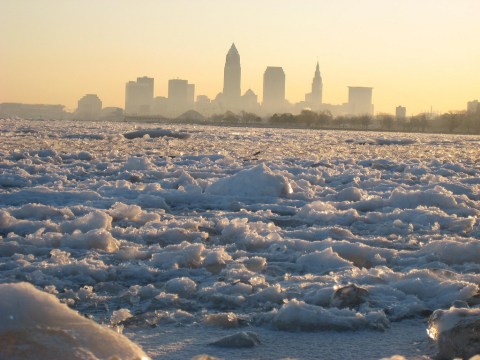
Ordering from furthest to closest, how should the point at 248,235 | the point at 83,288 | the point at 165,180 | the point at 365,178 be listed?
the point at 365,178
the point at 165,180
the point at 248,235
the point at 83,288

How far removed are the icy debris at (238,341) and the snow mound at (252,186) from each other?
600cm

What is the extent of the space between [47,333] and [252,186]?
7306 millimetres

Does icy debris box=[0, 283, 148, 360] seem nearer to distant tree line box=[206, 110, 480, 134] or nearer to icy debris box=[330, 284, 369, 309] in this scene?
icy debris box=[330, 284, 369, 309]

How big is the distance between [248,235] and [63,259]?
1.85 meters

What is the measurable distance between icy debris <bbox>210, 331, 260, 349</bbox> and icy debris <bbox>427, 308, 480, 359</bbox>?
920 millimetres

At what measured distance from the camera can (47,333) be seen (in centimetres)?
251

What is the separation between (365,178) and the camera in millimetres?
12242

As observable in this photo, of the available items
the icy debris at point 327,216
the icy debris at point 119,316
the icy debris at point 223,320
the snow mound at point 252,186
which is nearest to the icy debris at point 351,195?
the snow mound at point 252,186

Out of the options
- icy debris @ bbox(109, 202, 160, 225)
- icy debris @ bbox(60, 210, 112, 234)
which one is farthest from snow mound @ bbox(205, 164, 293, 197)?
icy debris @ bbox(60, 210, 112, 234)

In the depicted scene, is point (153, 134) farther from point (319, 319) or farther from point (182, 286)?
point (319, 319)

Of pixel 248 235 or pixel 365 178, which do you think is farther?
pixel 365 178

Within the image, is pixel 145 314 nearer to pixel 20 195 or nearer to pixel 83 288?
pixel 83 288

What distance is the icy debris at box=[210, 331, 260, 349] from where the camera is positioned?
3.51 metres

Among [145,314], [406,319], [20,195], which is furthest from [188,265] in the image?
[20,195]
